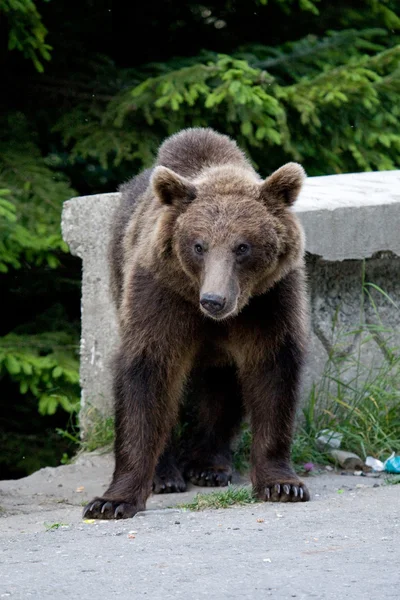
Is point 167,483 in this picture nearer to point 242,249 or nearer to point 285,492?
point 285,492

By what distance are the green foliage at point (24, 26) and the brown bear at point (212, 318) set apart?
2.38m

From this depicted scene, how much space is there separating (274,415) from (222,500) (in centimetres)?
49

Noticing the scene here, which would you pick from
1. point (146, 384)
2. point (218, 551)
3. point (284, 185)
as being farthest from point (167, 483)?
point (218, 551)

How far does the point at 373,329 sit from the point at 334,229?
586mm

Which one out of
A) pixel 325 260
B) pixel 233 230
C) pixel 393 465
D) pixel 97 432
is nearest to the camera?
pixel 233 230

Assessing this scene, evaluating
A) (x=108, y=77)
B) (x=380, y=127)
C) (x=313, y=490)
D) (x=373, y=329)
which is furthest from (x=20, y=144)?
(x=313, y=490)

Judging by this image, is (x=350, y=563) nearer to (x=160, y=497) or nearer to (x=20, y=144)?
(x=160, y=497)

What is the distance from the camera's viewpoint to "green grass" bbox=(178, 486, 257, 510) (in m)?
4.71

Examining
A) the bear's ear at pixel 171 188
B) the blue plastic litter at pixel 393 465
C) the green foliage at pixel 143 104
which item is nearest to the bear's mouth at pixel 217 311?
the bear's ear at pixel 171 188

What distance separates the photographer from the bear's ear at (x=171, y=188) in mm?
4812

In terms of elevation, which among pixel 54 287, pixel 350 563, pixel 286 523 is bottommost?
pixel 54 287

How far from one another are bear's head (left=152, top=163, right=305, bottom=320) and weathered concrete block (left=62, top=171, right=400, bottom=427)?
0.97 m

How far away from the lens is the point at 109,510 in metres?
4.73

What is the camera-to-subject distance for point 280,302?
494cm
